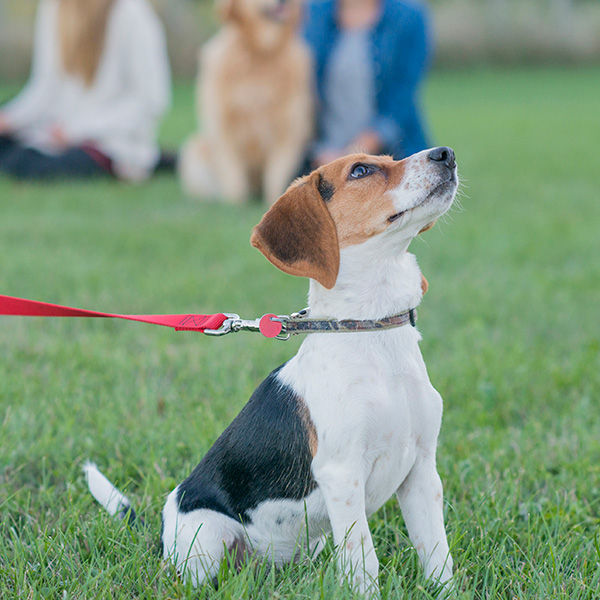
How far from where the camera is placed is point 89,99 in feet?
31.0

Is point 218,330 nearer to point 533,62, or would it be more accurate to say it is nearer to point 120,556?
point 120,556

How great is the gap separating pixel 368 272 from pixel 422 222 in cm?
20

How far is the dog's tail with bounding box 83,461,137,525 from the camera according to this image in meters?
2.52

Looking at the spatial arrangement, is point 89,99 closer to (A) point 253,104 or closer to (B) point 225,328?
(A) point 253,104

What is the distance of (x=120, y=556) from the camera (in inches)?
91.7

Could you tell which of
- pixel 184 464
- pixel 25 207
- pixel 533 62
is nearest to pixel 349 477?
pixel 184 464

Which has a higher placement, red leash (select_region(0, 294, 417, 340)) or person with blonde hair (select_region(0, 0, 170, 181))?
red leash (select_region(0, 294, 417, 340))

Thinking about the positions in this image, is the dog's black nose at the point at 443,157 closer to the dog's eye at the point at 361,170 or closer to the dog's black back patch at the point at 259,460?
the dog's eye at the point at 361,170

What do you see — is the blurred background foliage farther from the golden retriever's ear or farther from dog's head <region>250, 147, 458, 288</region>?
dog's head <region>250, 147, 458, 288</region>

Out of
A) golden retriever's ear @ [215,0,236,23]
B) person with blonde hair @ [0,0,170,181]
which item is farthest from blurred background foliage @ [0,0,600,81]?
golden retriever's ear @ [215,0,236,23]

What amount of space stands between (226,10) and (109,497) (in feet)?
21.1

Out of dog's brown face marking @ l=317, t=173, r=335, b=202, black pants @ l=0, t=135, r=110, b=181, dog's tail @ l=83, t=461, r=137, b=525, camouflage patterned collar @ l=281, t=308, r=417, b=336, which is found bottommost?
black pants @ l=0, t=135, r=110, b=181

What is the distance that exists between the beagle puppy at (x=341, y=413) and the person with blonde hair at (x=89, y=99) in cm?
738

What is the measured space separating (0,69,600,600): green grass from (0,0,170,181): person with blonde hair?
3.12 feet
